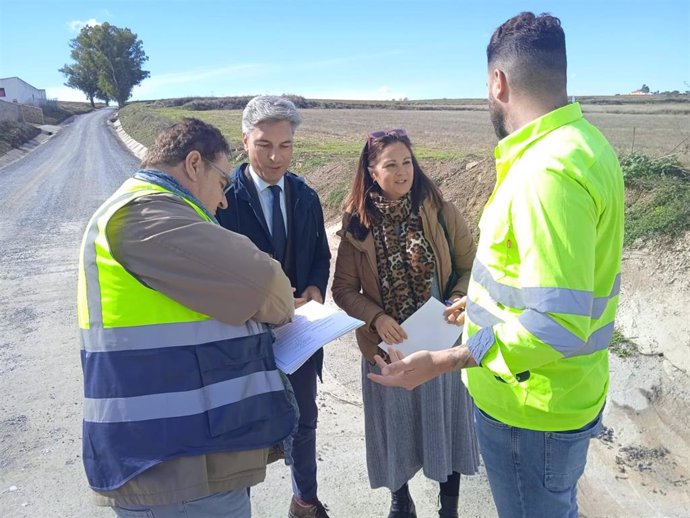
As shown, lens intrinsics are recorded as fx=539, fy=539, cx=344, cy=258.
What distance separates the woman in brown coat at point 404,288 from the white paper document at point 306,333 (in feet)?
1.84

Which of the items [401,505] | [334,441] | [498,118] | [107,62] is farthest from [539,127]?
[107,62]

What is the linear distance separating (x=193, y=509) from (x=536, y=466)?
1102 mm

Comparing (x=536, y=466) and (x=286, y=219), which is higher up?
(x=286, y=219)

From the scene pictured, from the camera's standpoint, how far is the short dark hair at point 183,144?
1794 millimetres

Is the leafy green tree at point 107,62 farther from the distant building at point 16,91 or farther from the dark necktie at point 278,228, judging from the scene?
the dark necktie at point 278,228

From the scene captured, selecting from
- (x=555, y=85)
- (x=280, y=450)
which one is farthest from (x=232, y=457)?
(x=555, y=85)

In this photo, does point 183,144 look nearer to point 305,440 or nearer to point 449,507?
point 305,440

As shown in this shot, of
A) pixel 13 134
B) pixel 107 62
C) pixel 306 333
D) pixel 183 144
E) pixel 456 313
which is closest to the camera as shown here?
pixel 183 144

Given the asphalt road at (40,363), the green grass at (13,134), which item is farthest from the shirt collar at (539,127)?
the green grass at (13,134)

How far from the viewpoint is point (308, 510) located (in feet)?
9.34

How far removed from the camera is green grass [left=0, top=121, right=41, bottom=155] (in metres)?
28.0

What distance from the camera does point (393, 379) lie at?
1921 mm

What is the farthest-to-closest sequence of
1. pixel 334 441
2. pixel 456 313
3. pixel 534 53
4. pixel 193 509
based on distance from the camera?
pixel 334 441 → pixel 456 313 → pixel 193 509 → pixel 534 53

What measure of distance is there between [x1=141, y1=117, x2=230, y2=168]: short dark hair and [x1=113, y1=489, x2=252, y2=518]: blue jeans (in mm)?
1091
